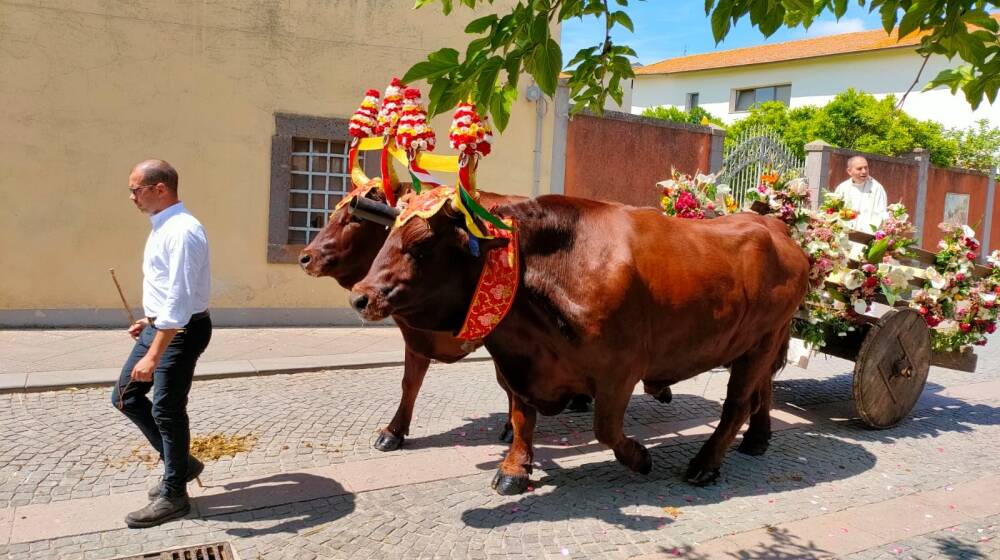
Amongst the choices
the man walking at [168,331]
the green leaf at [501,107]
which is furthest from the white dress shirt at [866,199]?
the man walking at [168,331]

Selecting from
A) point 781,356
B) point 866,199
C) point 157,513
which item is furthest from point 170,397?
point 866,199

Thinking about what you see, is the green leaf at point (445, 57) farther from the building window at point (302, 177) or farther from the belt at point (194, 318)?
the building window at point (302, 177)

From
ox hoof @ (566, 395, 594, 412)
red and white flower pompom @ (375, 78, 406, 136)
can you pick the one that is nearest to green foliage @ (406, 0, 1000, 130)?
red and white flower pompom @ (375, 78, 406, 136)

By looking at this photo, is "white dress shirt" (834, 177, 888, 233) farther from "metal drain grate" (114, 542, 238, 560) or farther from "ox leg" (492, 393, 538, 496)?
"metal drain grate" (114, 542, 238, 560)

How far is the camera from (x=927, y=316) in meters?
6.32

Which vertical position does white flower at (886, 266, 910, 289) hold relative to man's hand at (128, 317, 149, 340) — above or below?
above

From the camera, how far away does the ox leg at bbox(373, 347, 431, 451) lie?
5243 millimetres

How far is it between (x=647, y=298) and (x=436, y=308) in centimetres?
116

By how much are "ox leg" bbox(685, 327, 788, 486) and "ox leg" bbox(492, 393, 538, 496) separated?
3.43ft

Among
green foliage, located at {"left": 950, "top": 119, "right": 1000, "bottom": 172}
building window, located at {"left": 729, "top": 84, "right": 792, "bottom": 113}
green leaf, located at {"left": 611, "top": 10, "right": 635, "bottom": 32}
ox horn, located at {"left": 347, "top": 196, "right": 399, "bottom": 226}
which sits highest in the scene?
building window, located at {"left": 729, "top": 84, "right": 792, "bottom": 113}

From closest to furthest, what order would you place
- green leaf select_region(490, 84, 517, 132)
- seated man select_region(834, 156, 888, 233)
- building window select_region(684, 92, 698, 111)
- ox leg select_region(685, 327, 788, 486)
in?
green leaf select_region(490, 84, 517, 132) < ox leg select_region(685, 327, 788, 486) < seated man select_region(834, 156, 888, 233) < building window select_region(684, 92, 698, 111)

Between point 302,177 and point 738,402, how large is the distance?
663 cm

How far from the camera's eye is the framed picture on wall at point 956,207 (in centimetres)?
1819

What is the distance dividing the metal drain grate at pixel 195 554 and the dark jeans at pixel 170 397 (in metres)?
0.38
